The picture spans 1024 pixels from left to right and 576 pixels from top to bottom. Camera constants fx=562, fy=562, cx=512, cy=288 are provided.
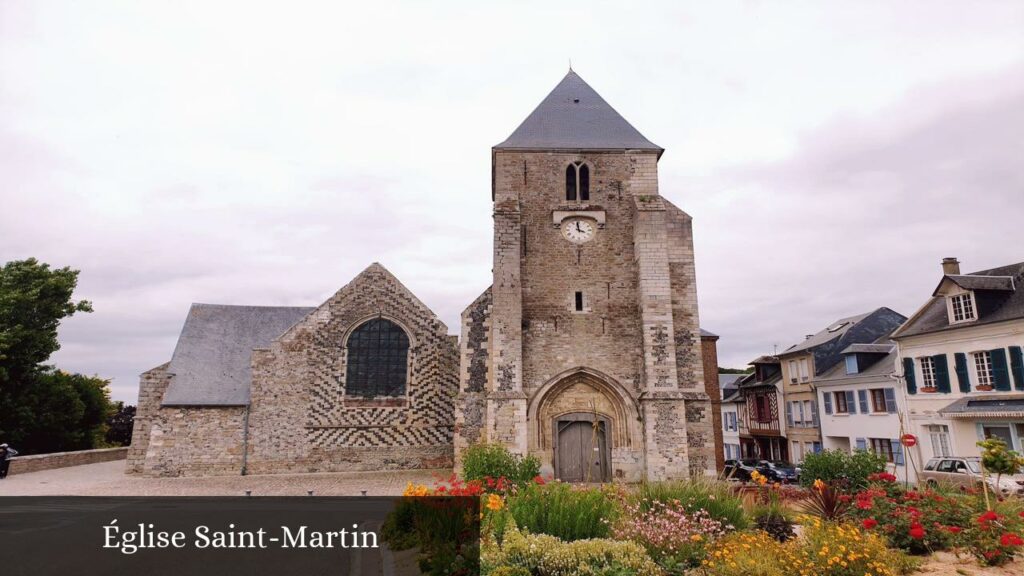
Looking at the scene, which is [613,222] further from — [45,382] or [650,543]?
[45,382]

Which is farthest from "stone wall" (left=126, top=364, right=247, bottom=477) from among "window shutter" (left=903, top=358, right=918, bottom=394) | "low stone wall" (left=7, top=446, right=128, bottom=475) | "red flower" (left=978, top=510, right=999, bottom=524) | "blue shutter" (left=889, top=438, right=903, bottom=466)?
"window shutter" (left=903, top=358, right=918, bottom=394)

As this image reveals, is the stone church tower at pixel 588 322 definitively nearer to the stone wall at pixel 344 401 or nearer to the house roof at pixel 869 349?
the stone wall at pixel 344 401

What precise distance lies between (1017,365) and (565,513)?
17.4 meters

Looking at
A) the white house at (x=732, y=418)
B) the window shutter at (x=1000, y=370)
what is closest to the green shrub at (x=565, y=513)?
the window shutter at (x=1000, y=370)

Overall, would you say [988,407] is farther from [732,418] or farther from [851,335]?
[732,418]

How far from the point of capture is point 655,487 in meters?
8.29

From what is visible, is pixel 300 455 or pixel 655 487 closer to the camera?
pixel 655 487

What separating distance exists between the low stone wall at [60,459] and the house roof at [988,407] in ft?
100

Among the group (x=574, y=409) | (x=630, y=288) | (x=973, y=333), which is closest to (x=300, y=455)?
(x=574, y=409)

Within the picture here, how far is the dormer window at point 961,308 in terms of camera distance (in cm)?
1820

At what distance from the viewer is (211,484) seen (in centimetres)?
1647

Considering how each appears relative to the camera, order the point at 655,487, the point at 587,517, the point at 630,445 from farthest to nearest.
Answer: the point at 630,445
the point at 655,487
the point at 587,517

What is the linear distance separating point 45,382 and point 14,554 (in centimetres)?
1890

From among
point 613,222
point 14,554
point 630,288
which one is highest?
point 613,222
